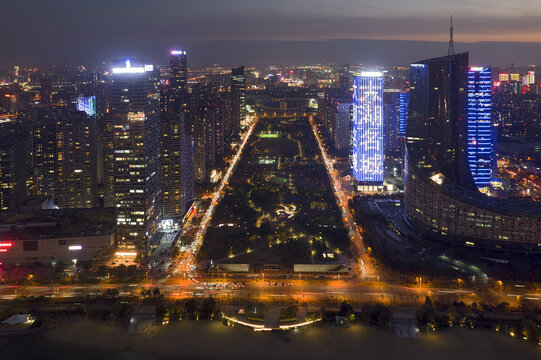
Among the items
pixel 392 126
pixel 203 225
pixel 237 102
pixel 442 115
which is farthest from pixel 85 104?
pixel 442 115

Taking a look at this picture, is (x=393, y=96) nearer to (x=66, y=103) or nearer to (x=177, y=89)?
(x=177, y=89)

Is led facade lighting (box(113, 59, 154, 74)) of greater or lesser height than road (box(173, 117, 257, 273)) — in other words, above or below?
above

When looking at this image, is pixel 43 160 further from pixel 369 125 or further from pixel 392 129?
pixel 392 129

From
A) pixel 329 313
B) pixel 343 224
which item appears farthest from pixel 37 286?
pixel 343 224

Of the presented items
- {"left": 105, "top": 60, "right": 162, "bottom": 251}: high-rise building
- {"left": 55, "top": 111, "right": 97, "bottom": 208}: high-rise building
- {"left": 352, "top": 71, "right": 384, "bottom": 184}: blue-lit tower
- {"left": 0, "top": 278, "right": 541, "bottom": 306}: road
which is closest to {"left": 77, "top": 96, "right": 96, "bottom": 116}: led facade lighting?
{"left": 55, "top": 111, "right": 97, "bottom": 208}: high-rise building

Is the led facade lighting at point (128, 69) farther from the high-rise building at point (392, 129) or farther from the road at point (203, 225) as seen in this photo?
the high-rise building at point (392, 129)

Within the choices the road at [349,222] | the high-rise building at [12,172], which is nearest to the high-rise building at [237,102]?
the road at [349,222]

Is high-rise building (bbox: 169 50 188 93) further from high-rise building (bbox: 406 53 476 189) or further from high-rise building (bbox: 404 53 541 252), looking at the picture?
high-rise building (bbox: 406 53 476 189)
